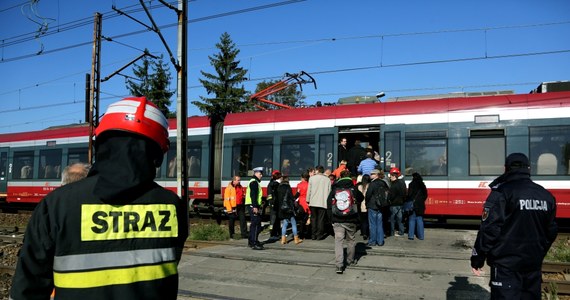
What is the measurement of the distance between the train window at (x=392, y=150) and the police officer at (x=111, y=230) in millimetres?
10725

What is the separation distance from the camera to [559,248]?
8.77m

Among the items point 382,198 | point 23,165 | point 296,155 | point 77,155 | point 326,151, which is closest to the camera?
point 382,198

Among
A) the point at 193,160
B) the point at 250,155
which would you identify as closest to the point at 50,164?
the point at 193,160

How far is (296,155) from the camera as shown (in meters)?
13.5

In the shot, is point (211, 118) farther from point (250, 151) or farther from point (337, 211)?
point (337, 211)

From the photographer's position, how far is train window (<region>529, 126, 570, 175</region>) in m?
10.6

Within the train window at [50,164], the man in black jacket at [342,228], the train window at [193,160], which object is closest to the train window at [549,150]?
the man in black jacket at [342,228]

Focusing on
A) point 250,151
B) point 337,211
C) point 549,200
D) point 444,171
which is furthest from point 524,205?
point 250,151

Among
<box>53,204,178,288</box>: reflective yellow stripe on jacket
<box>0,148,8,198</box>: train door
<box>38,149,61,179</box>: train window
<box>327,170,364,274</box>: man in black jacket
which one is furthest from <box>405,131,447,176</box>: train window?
<box>0,148,8,198</box>: train door

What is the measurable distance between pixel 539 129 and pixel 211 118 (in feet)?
33.0

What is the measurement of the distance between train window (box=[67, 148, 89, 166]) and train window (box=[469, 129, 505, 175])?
1505 cm

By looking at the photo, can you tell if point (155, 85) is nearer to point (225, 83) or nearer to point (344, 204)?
point (225, 83)

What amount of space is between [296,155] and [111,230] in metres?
11.8

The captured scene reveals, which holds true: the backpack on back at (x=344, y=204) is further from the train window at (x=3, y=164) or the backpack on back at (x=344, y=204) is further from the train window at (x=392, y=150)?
the train window at (x=3, y=164)
